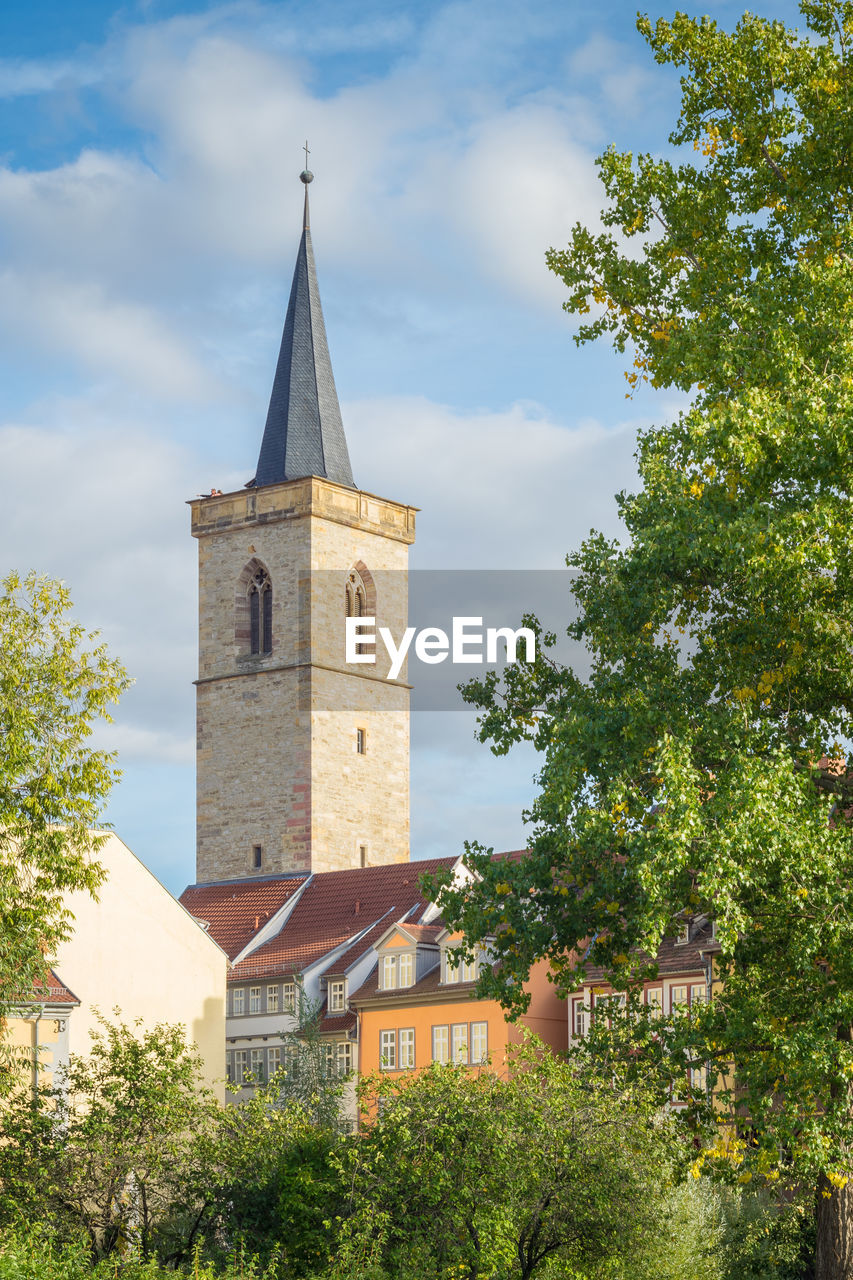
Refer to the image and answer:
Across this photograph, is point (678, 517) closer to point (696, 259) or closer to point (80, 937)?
point (696, 259)

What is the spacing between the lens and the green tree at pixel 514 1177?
19719 mm

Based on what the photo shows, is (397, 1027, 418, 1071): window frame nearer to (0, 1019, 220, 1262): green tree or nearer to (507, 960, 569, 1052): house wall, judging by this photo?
(507, 960, 569, 1052): house wall

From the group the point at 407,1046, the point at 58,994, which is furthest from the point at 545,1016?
the point at 58,994

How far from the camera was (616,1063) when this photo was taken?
2088 centimetres

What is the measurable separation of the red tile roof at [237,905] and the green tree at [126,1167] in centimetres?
4198

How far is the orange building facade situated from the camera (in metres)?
53.0

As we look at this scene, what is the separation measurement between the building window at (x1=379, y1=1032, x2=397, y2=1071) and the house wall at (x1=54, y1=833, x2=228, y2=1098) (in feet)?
34.2

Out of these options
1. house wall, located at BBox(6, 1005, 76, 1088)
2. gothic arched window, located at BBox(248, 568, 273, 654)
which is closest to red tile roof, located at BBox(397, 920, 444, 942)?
gothic arched window, located at BBox(248, 568, 273, 654)

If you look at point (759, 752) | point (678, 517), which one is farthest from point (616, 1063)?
point (678, 517)

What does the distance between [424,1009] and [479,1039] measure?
107 inches

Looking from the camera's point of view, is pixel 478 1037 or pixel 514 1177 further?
pixel 478 1037

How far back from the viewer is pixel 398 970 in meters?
57.6

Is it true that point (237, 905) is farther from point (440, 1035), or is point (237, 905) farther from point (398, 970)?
point (440, 1035)

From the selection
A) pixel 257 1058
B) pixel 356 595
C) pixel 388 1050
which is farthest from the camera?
pixel 356 595
